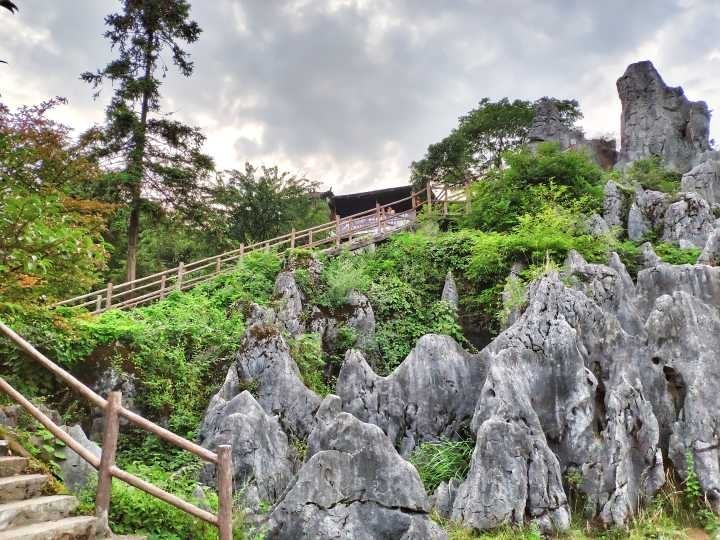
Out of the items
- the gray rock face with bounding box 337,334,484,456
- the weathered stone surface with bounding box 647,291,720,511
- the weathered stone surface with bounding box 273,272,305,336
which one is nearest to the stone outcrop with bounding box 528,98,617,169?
the weathered stone surface with bounding box 273,272,305,336

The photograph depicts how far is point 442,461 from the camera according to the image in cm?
822

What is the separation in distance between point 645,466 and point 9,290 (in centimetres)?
906

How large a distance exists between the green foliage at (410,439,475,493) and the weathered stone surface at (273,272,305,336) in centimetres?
514

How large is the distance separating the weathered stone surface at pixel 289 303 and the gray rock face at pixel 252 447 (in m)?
4.37

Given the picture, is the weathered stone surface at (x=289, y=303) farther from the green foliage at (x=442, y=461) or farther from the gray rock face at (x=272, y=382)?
the green foliage at (x=442, y=461)

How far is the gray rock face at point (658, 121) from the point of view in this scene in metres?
27.7

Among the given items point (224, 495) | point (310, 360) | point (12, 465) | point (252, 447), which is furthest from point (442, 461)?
point (12, 465)

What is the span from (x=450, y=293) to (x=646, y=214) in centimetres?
752

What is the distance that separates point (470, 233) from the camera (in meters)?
16.6

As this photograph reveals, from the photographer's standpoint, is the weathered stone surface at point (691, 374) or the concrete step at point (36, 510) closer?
the concrete step at point (36, 510)

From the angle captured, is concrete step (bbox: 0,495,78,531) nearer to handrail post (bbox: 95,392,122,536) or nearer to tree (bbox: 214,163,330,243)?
handrail post (bbox: 95,392,122,536)

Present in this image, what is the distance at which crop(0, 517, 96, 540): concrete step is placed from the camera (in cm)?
392

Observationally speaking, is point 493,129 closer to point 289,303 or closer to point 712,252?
point 712,252

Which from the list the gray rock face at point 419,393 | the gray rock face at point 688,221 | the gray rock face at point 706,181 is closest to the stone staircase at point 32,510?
the gray rock face at point 419,393
